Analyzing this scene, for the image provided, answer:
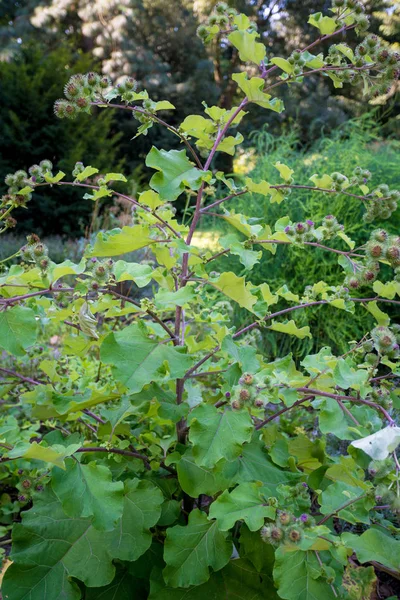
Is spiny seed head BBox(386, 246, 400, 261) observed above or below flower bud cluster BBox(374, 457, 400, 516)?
above

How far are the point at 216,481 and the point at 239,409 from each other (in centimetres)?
23

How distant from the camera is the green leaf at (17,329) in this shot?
38.2 inches

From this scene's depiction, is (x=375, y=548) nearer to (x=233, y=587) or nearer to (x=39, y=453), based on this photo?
(x=233, y=587)

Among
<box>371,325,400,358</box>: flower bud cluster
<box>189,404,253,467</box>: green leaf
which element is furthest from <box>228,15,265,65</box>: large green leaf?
<box>189,404,253,467</box>: green leaf

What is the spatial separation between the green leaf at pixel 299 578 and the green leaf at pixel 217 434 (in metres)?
0.20

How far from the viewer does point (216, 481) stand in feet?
3.46

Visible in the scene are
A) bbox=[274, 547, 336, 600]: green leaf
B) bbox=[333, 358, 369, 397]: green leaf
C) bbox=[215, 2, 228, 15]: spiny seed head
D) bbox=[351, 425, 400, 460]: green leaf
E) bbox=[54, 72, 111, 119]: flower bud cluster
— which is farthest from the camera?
bbox=[215, 2, 228, 15]: spiny seed head

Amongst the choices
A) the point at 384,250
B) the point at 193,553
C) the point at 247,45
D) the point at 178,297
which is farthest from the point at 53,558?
the point at 247,45

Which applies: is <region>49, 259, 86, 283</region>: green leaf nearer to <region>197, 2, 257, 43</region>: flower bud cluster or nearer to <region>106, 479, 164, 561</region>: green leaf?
<region>106, 479, 164, 561</region>: green leaf

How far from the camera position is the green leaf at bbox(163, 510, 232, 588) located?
1015mm

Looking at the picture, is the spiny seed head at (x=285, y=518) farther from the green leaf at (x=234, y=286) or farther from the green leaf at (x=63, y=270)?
the green leaf at (x=63, y=270)

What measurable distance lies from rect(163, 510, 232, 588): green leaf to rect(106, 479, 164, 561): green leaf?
0.16 ft

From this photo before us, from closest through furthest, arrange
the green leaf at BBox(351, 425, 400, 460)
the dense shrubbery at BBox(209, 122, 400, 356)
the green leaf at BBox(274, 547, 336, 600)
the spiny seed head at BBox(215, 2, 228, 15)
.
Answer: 1. the green leaf at BBox(351, 425, 400, 460)
2. the green leaf at BBox(274, 547, 336, 600)
3. the spiny seed head at BBox(215, 2, 228, 15)
4. the dense shrubbery at BBox(209, 122, 400, 356)

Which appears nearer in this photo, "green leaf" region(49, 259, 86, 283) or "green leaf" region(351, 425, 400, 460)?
"green leaf" region(351, 425, 400, 460)
